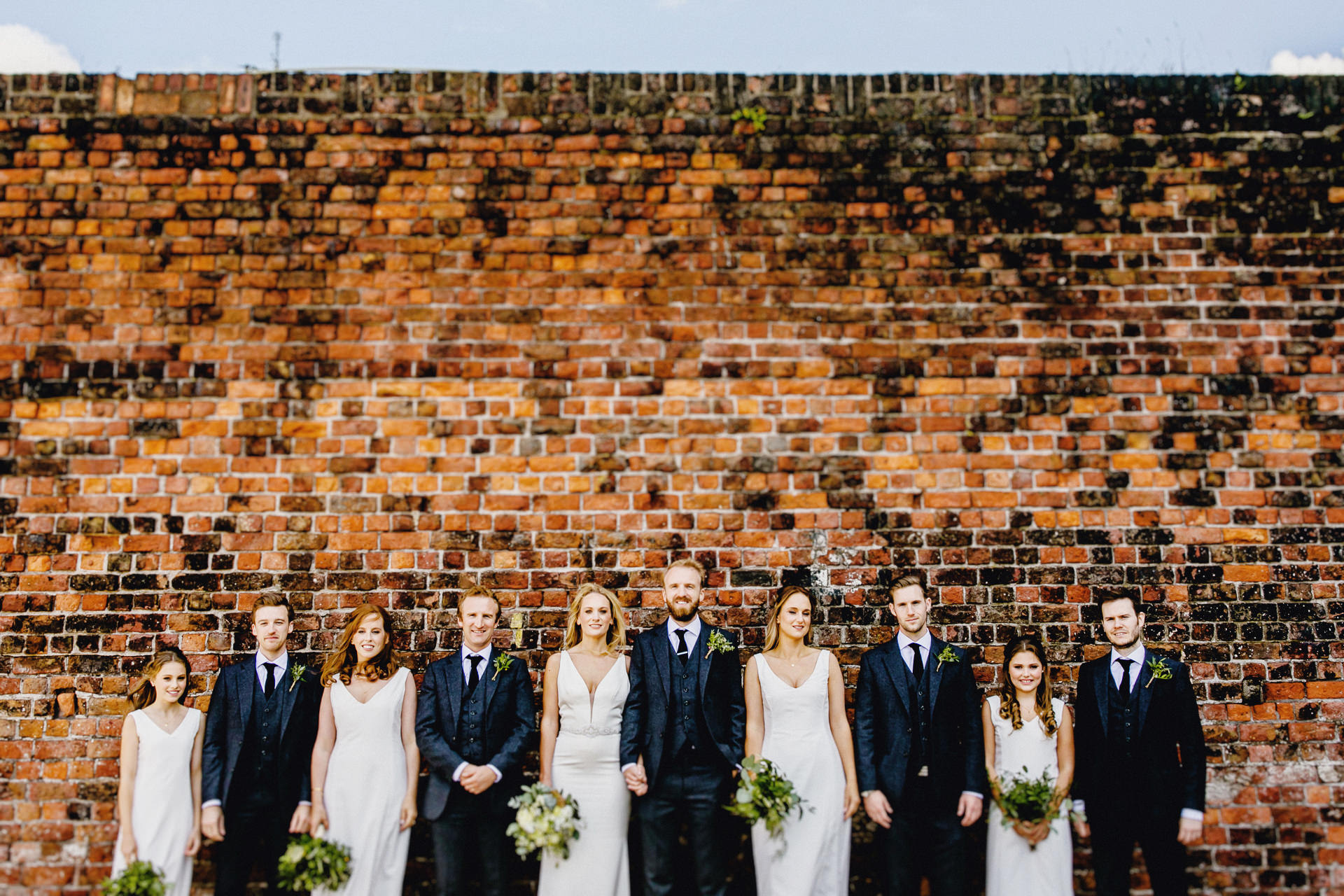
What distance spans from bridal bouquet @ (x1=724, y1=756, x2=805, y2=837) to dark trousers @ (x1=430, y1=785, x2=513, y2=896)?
1124 millimetres

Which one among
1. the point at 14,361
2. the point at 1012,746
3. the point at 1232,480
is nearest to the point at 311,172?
the point at 14,361

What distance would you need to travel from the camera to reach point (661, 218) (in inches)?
192

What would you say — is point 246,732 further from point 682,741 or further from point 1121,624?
point 1121,624

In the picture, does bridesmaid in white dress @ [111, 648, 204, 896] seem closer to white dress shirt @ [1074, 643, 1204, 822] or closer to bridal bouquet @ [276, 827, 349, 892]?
bridal bouquet @ [276, 827, 349, 892]

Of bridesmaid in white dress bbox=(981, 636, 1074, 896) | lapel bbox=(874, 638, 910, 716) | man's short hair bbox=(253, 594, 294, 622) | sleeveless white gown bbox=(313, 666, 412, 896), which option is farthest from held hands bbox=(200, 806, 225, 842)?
bridesmaid in white dress bbox=(981, 636, 1074, 896)

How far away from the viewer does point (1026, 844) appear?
12.9 ft

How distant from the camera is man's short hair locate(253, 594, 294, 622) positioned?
13.8 ft

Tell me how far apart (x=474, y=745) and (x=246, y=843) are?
1.18m

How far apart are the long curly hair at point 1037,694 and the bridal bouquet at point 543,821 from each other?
216 centimetres

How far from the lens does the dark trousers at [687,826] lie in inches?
153

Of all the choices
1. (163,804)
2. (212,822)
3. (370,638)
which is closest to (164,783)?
(163,804)

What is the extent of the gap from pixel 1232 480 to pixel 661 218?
3559 mm

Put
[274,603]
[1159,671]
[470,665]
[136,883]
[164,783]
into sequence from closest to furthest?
[136,883] < [164,783] < [1159,671] < [470,665] < [274,603]

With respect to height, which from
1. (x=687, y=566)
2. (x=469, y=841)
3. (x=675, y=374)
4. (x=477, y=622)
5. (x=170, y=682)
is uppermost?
(x=675, y=374)
